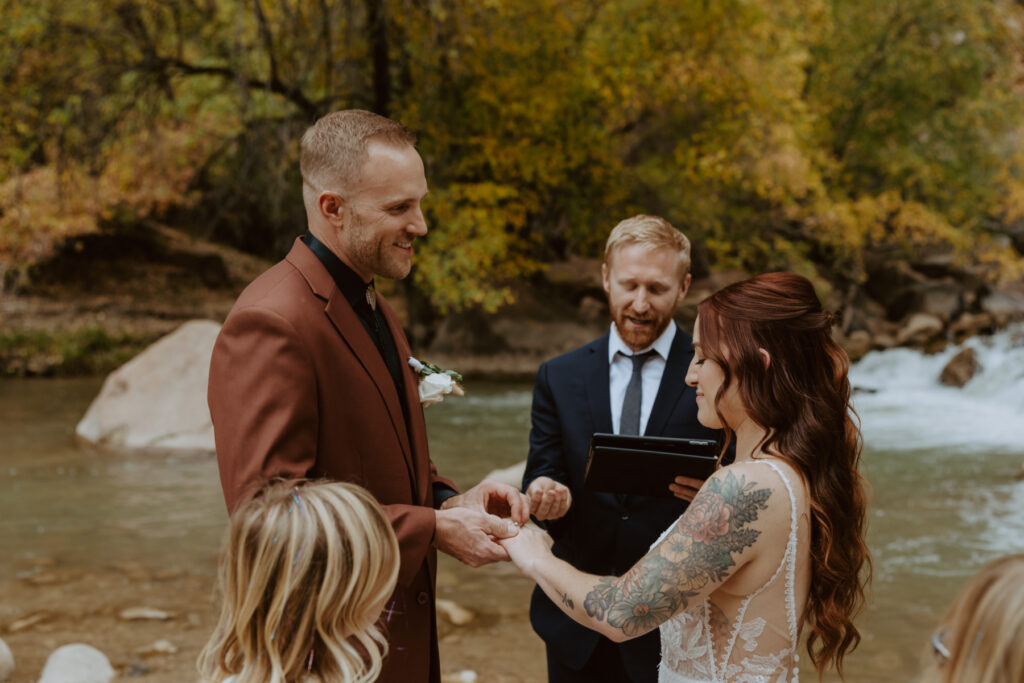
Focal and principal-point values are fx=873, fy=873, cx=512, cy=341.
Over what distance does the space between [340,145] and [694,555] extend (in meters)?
Result: 1.46

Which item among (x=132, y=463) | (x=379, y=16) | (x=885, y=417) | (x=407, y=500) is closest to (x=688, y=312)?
(x=885, y=417)

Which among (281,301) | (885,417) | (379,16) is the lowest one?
(885,417)

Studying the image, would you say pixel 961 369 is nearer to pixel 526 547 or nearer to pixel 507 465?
pixel 507 465

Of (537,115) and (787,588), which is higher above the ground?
(537,115)

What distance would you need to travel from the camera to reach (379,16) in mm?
11281

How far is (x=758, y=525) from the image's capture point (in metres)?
2.07

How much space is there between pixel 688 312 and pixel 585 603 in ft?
50.8

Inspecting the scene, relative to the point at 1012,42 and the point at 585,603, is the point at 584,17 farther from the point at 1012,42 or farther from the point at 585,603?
the point at 585,603

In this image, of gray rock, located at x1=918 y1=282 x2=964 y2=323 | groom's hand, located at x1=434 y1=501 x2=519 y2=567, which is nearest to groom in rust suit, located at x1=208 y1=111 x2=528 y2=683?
groom's hand, located at x1=434 y1=501 x2=519 y2=567

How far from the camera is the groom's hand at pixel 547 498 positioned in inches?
118

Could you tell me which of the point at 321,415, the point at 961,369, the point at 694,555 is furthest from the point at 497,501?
the point at 961,369

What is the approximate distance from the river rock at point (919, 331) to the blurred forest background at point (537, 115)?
1.47 meters

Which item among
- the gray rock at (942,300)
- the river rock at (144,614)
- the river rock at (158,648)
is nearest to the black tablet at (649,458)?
the river rock at (158,648)

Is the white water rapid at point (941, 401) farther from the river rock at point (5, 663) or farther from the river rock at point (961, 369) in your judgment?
the river rock at point (5, 663)
